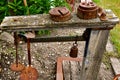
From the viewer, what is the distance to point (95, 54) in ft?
9.80

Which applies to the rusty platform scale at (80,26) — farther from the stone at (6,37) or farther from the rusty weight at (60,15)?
the stone at (6,37)

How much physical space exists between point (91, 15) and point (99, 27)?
16cm

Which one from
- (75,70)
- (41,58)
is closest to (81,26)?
(75,70)

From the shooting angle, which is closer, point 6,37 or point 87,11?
point 87,11

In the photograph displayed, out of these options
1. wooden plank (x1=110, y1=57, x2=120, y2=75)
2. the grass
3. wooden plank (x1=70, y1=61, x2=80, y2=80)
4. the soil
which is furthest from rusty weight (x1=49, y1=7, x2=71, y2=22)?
the grass

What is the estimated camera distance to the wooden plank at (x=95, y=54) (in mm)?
2842

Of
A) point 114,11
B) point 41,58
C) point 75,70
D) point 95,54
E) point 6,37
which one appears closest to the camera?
point 95,54

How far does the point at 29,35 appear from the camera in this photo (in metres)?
A: 2.58

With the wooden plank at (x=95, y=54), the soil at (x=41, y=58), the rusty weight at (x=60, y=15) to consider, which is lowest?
the soil at (x=41, y=58)

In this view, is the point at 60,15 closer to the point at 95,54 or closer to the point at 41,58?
the point at 95,54

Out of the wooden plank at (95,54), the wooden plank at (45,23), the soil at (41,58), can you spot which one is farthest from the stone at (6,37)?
the wooden plank at (45,23)

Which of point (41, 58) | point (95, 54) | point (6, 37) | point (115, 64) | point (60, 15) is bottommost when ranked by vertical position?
point (115, 64)

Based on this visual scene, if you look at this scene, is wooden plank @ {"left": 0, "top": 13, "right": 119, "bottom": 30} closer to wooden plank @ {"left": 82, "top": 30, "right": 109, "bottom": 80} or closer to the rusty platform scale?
the rusty platform scale

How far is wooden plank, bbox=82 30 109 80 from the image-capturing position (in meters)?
2.84
